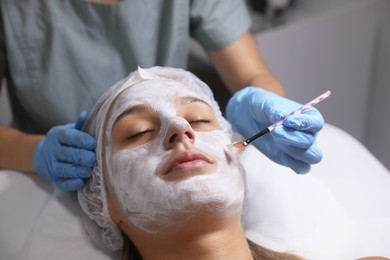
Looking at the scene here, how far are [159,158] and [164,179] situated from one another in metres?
0.05

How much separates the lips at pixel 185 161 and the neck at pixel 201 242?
11 cm

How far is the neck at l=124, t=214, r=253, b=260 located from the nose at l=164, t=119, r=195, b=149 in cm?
16

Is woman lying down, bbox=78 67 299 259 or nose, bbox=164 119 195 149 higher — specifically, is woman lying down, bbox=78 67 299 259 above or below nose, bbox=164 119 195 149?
below

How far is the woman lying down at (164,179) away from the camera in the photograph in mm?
1029

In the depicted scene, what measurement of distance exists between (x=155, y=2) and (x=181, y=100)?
1.45 ft

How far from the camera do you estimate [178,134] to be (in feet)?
3.49

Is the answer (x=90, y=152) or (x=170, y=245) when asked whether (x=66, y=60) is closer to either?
(x=90, y=152)

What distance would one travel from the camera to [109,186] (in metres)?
1.17

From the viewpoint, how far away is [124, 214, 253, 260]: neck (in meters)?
1.06

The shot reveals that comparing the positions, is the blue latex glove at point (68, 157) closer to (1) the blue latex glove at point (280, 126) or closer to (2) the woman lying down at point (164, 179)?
(2) the woman lying down at point (164, 179)

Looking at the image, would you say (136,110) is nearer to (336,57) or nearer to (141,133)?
(141,133)

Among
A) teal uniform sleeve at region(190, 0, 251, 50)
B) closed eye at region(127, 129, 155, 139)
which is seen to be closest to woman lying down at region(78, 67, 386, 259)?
closed eye at region(127, 129, 155, 139)

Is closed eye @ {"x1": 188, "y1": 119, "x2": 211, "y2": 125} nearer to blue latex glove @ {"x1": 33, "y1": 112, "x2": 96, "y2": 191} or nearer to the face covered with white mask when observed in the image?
the face covered with white mask

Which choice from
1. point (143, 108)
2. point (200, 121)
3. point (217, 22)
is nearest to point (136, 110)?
point (143, 108)
